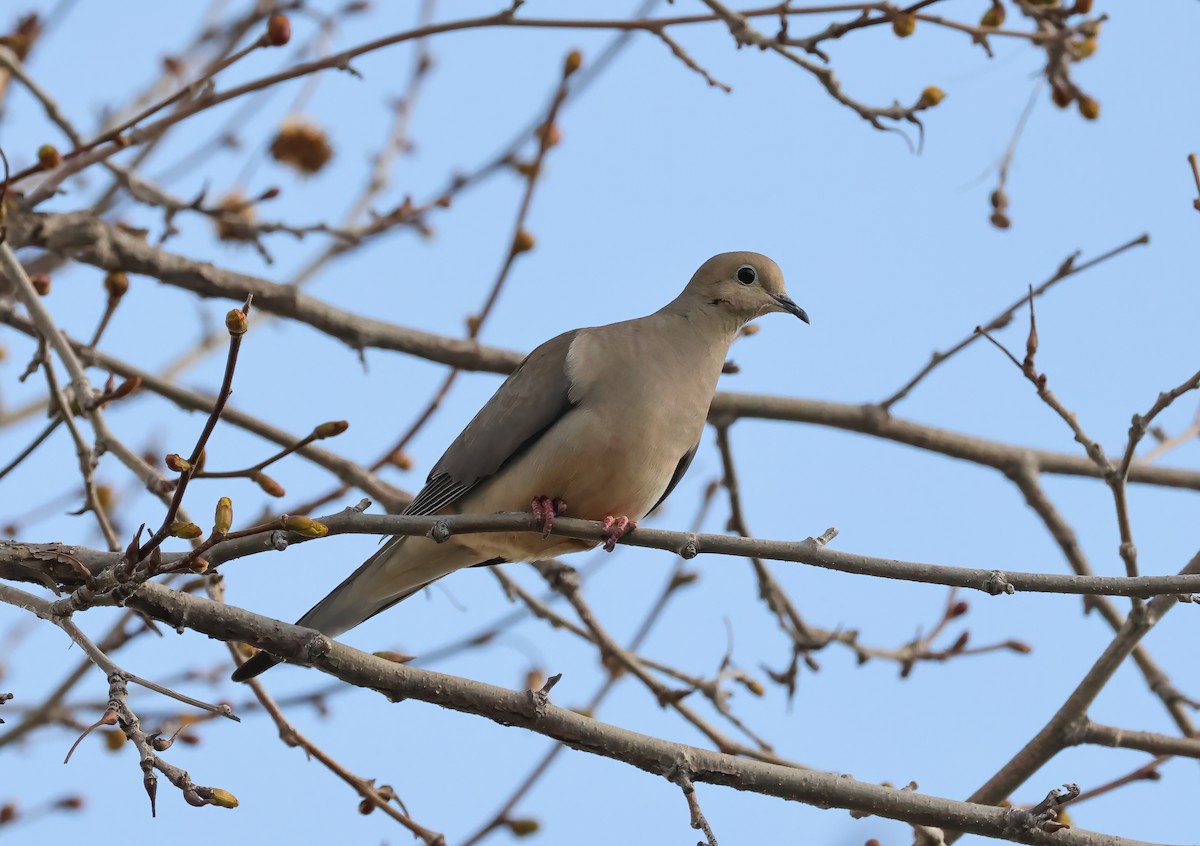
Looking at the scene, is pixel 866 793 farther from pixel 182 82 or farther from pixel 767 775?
pixel 182 82

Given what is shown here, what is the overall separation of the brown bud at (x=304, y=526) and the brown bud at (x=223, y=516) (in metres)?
0.11

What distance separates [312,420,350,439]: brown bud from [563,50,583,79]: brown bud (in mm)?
1825

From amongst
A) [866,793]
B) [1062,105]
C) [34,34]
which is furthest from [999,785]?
[34,34]

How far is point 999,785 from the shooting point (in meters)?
3.65

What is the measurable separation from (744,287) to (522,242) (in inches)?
33.7

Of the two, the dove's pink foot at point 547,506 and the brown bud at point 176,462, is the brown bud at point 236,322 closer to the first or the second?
the brown bud at point 176,462

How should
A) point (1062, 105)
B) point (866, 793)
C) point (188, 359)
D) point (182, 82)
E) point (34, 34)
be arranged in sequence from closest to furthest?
point (866, 793), point (1062, 105), point (34, 34), point (182, 82), point (188, 359)

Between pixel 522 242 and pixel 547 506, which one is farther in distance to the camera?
pixel 522 242

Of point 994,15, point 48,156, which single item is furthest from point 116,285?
point 994,15

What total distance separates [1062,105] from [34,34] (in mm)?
3793

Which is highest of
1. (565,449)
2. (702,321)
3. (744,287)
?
(744,287)

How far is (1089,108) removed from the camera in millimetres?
4688

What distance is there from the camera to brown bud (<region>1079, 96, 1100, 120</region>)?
4.69m

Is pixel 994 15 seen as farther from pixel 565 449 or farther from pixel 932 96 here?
pixel 565 449
